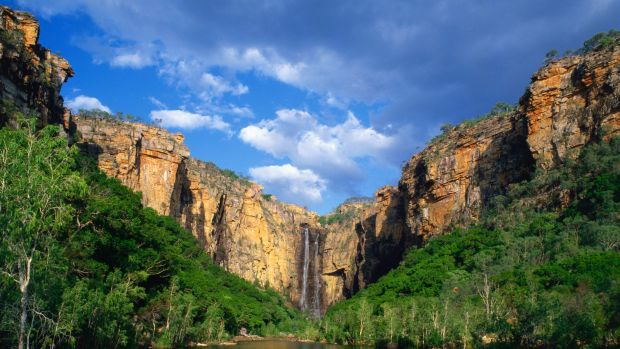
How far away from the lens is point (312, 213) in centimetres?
15388

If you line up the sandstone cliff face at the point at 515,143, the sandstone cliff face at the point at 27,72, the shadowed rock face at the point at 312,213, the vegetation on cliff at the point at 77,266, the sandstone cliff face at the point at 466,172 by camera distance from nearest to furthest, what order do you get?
the vegetation on cliff at the point at 77,266
the sandstone cliff face at the point at 27,72
the shadowed rock face at the point at 312,213
the sandstone cliff face at the point at 515,143
the sandstone cliff face at the point at 466,172

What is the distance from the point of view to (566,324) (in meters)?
29.8

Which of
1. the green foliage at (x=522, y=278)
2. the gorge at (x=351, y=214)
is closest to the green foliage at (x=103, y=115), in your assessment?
the gorge at (x=351, y=214)

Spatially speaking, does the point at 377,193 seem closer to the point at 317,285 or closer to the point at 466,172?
the point at 317,285

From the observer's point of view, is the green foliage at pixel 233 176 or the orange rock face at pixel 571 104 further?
the green foliage at pixel 233 176

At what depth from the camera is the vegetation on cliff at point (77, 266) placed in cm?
1905

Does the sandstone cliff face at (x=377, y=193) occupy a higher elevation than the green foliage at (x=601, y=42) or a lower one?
lower

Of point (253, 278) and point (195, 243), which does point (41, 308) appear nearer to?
point (195, 243)

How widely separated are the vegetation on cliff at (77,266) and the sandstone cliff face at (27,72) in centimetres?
884

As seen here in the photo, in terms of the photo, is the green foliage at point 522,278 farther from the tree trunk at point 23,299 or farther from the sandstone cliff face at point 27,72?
the sandstone cliff face at point 27,72

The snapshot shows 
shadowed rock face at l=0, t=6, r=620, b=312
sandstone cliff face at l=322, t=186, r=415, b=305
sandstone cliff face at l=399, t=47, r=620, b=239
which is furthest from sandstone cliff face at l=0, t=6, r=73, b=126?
sandstone cliff face at l=322, t=186, r=415, b=305

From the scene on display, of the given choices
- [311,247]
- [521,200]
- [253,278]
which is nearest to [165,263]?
[521,200]

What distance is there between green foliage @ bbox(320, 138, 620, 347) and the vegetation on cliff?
74.6 feet

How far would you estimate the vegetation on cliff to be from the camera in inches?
750
